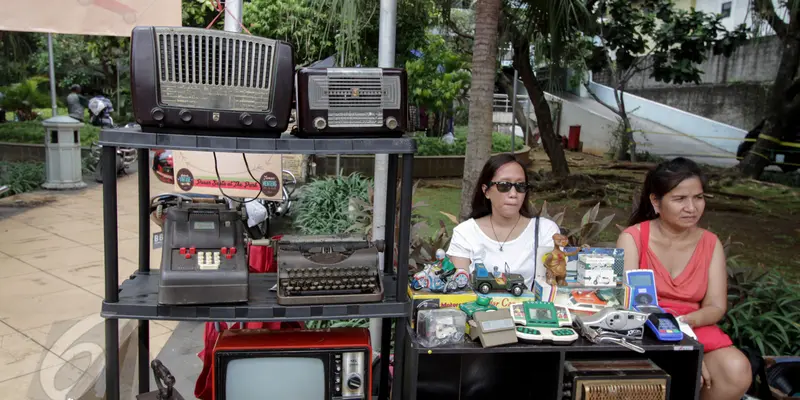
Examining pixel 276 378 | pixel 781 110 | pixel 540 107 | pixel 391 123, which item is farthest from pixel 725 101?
pixel 276 378

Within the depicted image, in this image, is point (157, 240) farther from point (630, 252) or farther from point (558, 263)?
point (630, 252)

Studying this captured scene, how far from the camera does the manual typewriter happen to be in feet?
7.75

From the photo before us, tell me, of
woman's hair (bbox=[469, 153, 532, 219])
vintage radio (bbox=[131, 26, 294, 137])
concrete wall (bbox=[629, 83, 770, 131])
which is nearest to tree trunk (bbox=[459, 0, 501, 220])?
woman's hair (bbox=[469, 153, 532, 219])

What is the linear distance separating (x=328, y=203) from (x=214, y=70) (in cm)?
495

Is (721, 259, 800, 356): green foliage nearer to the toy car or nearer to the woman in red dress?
the woman in red dress

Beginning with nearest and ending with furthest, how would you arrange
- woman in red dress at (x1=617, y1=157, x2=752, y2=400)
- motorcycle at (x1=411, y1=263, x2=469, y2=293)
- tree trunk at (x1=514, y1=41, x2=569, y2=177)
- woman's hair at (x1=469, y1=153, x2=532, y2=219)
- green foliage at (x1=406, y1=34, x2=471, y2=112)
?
motorcycle at (x1=411, y1=263, x2=469, y2=293) → woman in red dress at (x1=617, y1=157, x2=752, y2=400) → woman's hair at (x1=469, y1=153, x2=532, y2=219) → tree trunk at (x1=514, y1=41, x2=569, y2=177) → green foliage at (x1=406, y1=34, x2=471, y2=112)

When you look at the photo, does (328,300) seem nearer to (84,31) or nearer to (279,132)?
(279,132)

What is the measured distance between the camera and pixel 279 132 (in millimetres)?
2246

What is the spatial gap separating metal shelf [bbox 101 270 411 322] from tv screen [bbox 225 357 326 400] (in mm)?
261

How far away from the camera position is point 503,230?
3215 mm

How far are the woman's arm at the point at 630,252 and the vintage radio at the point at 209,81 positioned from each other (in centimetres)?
187

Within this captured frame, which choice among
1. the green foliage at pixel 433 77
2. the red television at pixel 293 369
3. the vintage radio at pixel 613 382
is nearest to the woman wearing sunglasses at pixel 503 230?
the vintage radio at pixel 613 382

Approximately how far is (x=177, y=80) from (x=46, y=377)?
2.63m

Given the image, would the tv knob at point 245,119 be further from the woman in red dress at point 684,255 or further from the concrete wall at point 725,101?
the concrete wall at point 725,101
